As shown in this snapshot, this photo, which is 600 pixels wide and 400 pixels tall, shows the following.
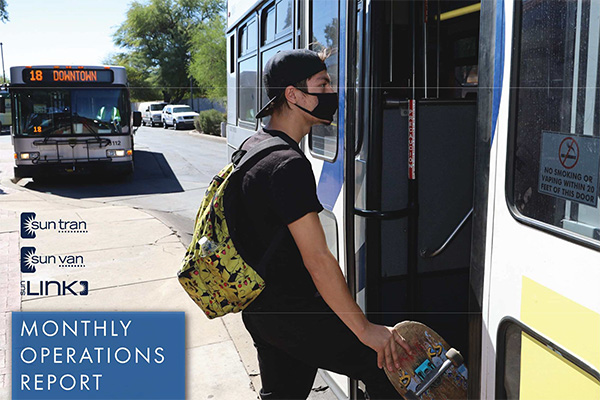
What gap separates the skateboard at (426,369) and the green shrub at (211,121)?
29244 mm

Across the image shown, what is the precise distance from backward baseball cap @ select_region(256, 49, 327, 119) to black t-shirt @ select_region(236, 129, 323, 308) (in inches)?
7.1

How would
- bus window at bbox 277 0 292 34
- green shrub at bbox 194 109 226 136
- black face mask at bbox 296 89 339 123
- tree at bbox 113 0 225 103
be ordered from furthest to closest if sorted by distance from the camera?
tree at bbox 113 0 225 103
green shrub at bbox 194 109 226 136
bus window at bbox 277 0 292 34
black face mask at bbox 296 89 339 123

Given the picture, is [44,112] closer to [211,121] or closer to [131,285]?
[131,285]

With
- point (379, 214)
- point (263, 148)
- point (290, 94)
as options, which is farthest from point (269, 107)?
point (379, 214)

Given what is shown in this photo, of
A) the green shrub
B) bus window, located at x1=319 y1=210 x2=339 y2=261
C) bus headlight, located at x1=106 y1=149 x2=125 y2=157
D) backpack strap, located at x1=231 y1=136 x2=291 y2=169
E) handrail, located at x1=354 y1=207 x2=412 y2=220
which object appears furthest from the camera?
the green shrub

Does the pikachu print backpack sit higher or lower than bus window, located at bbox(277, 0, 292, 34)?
lower

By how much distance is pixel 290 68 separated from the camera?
2160 millimetres

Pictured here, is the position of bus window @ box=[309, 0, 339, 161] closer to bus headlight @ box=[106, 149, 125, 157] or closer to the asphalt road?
the asphalt road

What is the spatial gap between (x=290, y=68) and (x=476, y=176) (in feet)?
2.51

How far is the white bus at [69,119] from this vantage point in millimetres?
12609

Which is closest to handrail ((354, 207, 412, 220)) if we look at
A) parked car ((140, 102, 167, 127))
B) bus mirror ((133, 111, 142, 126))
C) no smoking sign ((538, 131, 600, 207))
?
no smoking sign ((538, 131, 600, 207))

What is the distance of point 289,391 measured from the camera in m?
2.44

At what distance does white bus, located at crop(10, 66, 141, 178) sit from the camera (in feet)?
41.4

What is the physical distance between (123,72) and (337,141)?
1140 centimetres
